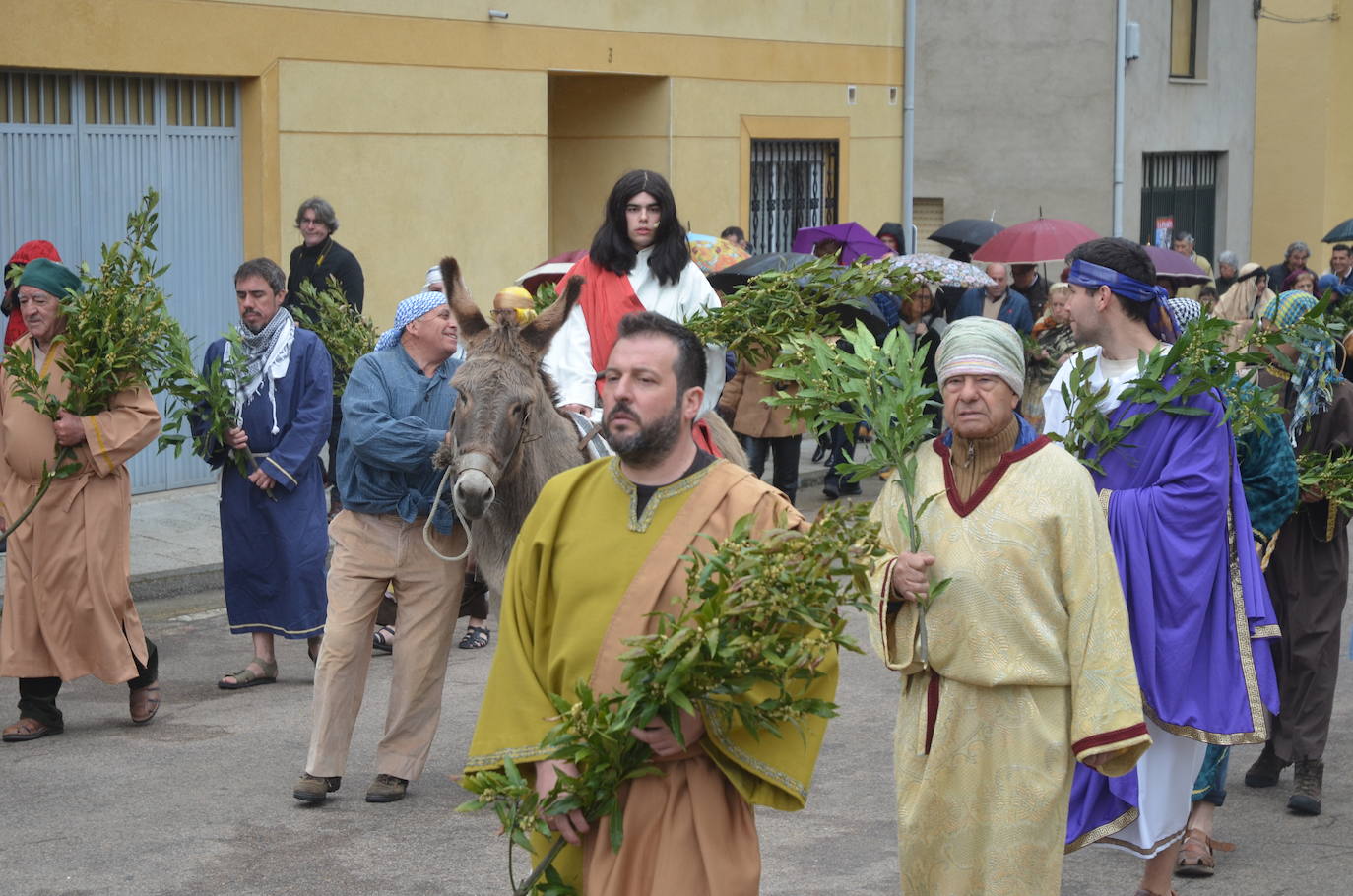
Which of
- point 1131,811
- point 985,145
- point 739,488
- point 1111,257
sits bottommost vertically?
point 1131,811

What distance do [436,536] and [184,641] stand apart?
3629 mm

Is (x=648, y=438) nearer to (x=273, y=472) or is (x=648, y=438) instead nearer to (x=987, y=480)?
(x=987, y=480)

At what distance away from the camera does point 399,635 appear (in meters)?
7.39

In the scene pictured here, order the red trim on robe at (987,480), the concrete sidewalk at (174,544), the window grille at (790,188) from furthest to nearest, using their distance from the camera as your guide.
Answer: the window grille at (790,188) < the concrete sidewalk at (174,544) < the red trim on robe at (987,480)

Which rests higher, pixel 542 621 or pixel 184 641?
pixel 542 621

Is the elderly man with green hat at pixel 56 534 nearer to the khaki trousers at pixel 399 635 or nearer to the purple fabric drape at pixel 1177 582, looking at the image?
the khaki trousers at pixel 399 635

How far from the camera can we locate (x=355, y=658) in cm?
730

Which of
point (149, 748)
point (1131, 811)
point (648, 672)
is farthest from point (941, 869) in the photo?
point (149, 748)

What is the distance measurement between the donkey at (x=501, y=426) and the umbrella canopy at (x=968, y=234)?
45.1 feet

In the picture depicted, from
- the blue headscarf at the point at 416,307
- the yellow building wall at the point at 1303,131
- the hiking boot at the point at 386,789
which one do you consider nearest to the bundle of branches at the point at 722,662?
the hiking boot at the point at 386,789

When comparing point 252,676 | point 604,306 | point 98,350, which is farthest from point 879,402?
point 252,676

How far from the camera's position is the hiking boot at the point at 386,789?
289 inches

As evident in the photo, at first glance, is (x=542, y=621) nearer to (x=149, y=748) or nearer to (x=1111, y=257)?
(x=1111, y=257)

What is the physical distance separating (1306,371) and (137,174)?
9676mm
